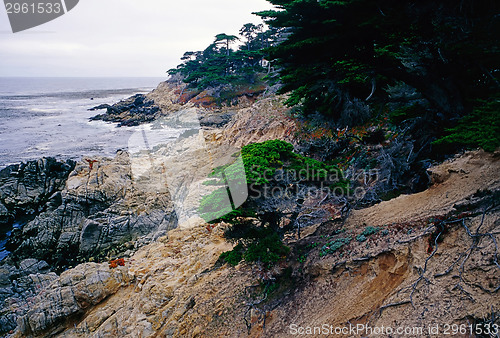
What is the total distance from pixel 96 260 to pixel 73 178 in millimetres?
6007

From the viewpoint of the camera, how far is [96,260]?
31.7ft

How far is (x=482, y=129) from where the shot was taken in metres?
4.23

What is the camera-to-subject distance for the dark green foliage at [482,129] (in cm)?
404

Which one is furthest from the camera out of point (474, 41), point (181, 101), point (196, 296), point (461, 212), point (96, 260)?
point (181, 101)

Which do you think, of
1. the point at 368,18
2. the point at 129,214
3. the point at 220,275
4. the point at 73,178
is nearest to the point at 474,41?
the point at 368,18

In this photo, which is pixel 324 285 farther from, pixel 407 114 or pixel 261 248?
pixel 407 114

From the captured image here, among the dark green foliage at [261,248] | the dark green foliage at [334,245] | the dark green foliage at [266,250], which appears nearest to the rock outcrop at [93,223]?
the dark green foliage at [261,248]

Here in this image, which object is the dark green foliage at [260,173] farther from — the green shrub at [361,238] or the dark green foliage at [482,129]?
the dark green foliage at [482,129]

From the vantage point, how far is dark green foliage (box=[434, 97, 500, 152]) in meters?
4.04

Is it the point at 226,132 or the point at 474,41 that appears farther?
the point at 226,132

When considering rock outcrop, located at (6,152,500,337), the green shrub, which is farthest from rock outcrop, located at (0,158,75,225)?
the green shrub

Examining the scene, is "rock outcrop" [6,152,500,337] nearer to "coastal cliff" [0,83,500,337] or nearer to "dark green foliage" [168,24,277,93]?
"coastal cliff" [0,83,500,337]

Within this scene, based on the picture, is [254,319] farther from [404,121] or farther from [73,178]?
[73,178]

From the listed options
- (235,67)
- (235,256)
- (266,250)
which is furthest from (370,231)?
(235,67)
